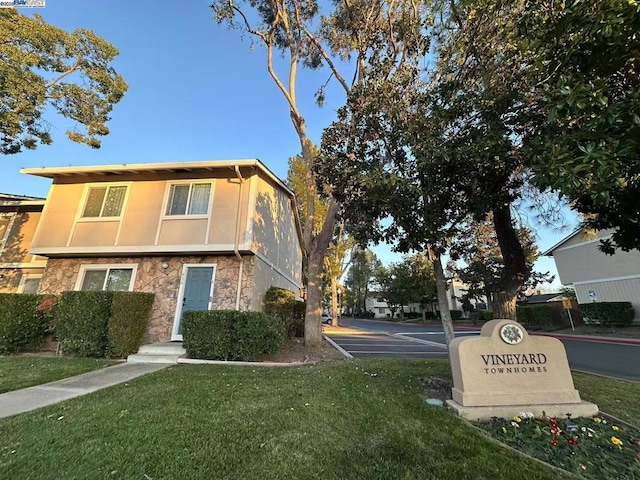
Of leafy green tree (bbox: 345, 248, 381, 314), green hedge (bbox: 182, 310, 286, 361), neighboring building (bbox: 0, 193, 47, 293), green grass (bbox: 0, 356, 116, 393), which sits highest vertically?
leafy green tree (bbox: 345, 248, 381, 314)

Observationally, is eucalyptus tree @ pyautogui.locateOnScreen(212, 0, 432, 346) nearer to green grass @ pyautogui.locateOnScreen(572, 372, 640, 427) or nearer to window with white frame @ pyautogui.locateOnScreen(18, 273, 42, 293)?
green grass @ pyautogui.locateOnScreen(572, 372, 640, 427)

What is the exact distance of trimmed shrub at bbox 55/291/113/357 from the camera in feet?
25.1

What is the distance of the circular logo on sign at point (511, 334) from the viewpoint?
412 cm

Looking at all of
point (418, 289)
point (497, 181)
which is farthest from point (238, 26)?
point (418, 289)

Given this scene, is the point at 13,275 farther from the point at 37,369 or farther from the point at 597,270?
the point at 597,270

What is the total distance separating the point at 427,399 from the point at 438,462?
5.81 feet

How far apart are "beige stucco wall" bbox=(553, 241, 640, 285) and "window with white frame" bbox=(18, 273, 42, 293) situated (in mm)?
26633

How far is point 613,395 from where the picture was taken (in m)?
4.63

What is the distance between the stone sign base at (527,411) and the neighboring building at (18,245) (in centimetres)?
1483

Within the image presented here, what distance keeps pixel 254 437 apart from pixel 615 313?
2107 centimetres

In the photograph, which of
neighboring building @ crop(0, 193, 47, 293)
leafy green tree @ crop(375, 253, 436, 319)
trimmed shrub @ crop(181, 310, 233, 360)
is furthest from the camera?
leafy green tree @ crop(375, 253, 436, 319)

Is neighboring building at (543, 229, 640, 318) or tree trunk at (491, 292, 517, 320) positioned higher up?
neighboring building at (543, 229, 640, 318)

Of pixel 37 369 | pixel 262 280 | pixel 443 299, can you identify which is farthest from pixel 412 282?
pixel 37 369

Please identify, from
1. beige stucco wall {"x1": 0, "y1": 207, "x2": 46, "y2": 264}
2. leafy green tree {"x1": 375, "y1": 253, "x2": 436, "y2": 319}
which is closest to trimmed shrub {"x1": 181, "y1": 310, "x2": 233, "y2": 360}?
beige stucco wall {"x1": 0, "y1": 207, "x2": 46, "y2": 264}
